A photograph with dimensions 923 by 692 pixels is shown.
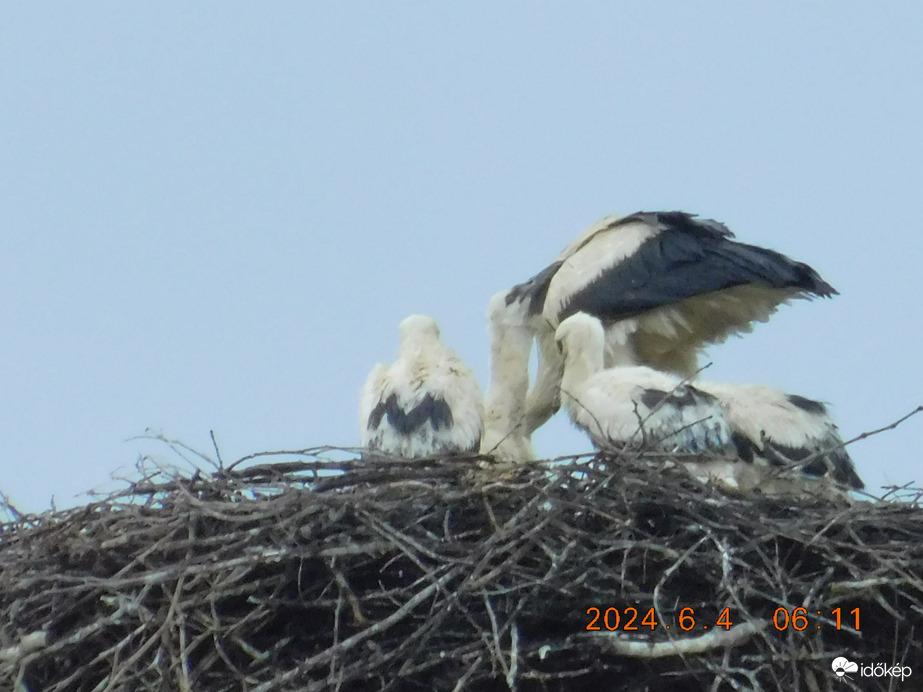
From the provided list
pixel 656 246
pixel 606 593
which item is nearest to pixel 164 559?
pixel 606 593

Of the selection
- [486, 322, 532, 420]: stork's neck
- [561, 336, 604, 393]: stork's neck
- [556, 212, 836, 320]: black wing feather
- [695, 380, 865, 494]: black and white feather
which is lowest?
[695, 380, 865, 494]: black and white feather

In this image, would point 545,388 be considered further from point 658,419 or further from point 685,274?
point 658,419

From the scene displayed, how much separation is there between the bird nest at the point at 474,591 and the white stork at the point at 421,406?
29.3 inches

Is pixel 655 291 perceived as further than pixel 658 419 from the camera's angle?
Yes

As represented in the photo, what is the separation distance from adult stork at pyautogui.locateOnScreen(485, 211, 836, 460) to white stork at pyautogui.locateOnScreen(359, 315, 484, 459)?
626mm

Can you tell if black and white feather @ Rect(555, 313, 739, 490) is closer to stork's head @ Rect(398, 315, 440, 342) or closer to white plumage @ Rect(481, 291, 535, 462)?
stork's head @ Rect(398, 315, 440, 342)

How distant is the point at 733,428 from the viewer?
5969mm

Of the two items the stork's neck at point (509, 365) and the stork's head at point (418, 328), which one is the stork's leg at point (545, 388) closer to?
the stork's neck at point (509, 365)

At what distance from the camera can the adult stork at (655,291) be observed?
24.1 ft

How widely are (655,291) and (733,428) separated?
4.96 feet

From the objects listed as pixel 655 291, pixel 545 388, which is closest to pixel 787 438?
pixel 655 291

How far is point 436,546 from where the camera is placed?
17.1ft

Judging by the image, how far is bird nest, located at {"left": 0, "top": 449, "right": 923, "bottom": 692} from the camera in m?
5.04
